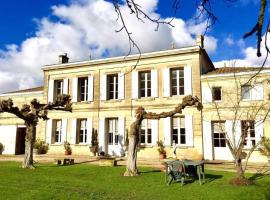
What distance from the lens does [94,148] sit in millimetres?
21391

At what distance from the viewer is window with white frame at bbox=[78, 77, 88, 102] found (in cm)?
2347

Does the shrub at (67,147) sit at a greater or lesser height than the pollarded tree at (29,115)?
lesser

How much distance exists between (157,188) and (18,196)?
4237 millimetres

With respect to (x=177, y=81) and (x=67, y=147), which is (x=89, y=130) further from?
(x=177, y=81)

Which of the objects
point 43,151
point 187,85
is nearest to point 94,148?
point 43,151

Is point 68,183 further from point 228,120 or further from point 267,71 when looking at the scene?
point 267,71

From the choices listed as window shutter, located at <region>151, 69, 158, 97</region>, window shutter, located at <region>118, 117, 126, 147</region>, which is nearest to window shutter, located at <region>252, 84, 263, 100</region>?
window shutter, located at <region>151, 69, 158, 97</region>

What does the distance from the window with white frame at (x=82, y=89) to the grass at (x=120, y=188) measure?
11.2 m

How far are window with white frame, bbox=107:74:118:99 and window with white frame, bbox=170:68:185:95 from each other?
4.25 metres

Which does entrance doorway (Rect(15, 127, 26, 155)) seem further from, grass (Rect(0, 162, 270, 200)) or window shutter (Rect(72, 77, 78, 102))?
grass (Rect(0, 162, 270, 200))

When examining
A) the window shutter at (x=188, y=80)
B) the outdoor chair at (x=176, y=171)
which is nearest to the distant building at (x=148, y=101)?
the window shutter at (x=188, y=80)

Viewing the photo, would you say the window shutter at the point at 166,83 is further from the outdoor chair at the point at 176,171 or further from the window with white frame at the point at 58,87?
the outdoor chair at the point at 176,171

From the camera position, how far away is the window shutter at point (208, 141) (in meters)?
18.5

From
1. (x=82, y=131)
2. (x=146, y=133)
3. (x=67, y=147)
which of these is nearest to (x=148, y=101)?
(x=146, y=133)
